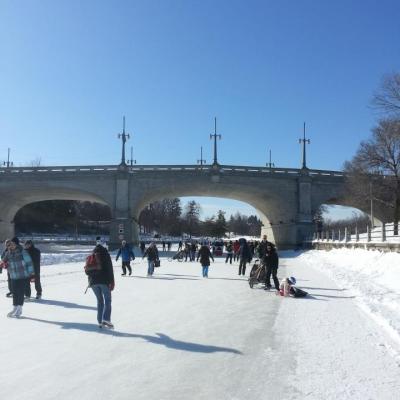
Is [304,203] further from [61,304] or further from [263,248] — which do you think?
[61,304]

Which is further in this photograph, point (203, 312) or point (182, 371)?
point (203, 312)

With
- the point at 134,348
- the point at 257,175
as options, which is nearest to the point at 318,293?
the point at 134,348

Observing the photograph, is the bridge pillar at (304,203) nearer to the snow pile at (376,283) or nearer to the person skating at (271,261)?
the snow pile at (376,283)

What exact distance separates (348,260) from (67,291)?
16.0 meters

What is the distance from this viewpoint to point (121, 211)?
165 feet

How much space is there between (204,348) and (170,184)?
44.3 meters

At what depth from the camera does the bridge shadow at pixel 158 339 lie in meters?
6.81

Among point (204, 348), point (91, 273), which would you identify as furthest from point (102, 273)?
point (204, 348)

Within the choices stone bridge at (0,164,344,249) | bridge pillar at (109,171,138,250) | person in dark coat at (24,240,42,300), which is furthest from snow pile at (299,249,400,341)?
bridge pillar at (109,171,138,250)

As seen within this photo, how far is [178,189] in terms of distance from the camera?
5353 centimetres

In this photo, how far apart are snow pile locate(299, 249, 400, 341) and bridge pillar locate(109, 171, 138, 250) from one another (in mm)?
27984

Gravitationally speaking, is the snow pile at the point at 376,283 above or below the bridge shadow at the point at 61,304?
above

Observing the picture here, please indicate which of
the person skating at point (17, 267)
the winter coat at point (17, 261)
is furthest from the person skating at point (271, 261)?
the winter coat at point (17, 261)

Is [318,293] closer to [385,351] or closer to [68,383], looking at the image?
[385,351]
